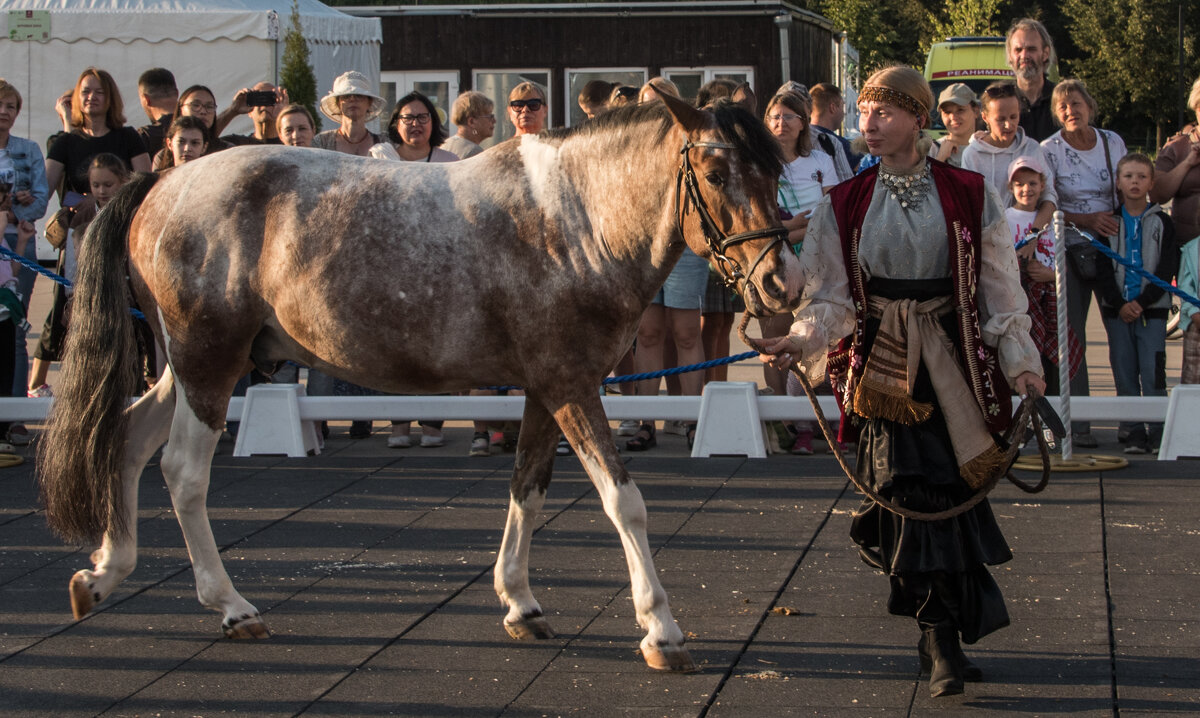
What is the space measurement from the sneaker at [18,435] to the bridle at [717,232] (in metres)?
6.22

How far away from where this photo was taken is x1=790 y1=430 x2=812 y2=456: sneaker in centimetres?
912

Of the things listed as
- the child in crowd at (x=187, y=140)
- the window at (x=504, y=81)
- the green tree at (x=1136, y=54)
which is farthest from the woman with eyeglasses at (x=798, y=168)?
the green tree at (x=1136, y=54)

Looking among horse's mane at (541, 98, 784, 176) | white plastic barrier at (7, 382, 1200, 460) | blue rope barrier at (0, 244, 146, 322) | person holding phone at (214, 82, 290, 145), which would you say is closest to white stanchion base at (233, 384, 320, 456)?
white plastic barrier at (7, 382, 1200, 460)

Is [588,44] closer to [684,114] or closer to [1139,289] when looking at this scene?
[1139,289]

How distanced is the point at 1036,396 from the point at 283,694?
271 cm

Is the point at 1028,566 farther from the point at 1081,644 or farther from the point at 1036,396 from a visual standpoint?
the point at 1036,396

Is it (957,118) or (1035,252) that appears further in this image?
(957,118)

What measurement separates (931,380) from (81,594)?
10.8ft

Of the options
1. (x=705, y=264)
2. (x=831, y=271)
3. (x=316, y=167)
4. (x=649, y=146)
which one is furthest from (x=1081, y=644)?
(x=705, y=264)

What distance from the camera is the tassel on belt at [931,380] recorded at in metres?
4.85

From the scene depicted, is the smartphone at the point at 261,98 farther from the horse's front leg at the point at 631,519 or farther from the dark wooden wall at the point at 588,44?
the dark wooden wall at the point at 588,44

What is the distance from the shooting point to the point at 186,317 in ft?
18.0

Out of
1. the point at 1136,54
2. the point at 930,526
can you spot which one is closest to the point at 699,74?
the point at 1136,54

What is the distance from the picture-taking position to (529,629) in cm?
546
